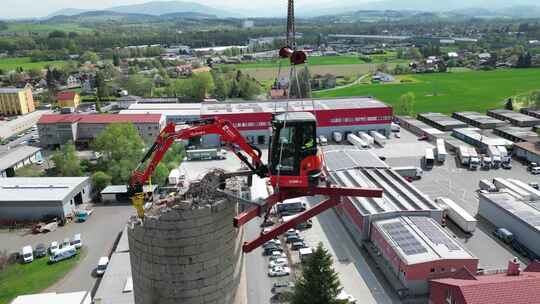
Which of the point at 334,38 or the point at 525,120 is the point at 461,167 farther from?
the point at 334,38

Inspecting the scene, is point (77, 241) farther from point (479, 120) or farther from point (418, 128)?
point (479, 120)

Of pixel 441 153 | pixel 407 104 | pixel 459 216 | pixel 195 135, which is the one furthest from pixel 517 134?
pixel 195 135

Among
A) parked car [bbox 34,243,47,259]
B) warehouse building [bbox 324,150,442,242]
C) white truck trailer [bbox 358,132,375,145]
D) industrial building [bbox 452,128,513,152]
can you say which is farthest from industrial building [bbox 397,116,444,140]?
parked car [bbox 34,243,47,259]

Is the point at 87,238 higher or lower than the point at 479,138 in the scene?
lower

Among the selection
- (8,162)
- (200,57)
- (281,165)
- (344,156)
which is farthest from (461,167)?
(200,57)

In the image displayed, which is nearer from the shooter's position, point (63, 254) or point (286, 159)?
point (286, 159)

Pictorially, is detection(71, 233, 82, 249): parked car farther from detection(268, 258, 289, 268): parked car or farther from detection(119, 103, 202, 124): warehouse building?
detection(119, 103, 202, 124): warehouse building
